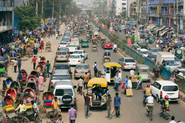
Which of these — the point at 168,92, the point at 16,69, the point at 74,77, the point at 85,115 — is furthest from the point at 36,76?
the point at 168,92

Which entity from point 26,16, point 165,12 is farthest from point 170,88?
point 165,12

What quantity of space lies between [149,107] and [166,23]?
67.1 m

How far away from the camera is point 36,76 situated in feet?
78.8

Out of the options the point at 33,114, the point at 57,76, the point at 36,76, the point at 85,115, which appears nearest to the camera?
the point at 33,114

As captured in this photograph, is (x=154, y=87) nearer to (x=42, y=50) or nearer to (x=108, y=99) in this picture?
(x=108, y=99)

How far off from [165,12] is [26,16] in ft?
138

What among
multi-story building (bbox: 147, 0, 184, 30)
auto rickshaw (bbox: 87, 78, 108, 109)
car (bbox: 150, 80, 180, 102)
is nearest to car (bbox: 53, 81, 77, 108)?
auto rickshaw (bbox: 87, 78, 108, 109)

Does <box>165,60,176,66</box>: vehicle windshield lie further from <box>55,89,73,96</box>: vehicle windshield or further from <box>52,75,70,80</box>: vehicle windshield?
<box>55,89,73,96</box>: vehicle windshield

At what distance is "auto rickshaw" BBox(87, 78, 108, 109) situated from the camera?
58.9 feet

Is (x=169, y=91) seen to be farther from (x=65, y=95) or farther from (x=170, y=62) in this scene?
(x=170, y=62)

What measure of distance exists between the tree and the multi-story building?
101ft

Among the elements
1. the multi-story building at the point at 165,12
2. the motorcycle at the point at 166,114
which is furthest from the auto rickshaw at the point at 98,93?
the multi-story building at the point at 165,12

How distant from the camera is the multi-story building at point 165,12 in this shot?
232ft

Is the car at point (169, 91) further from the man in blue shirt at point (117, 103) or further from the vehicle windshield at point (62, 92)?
the vehicle windshield at point (62, 92)
